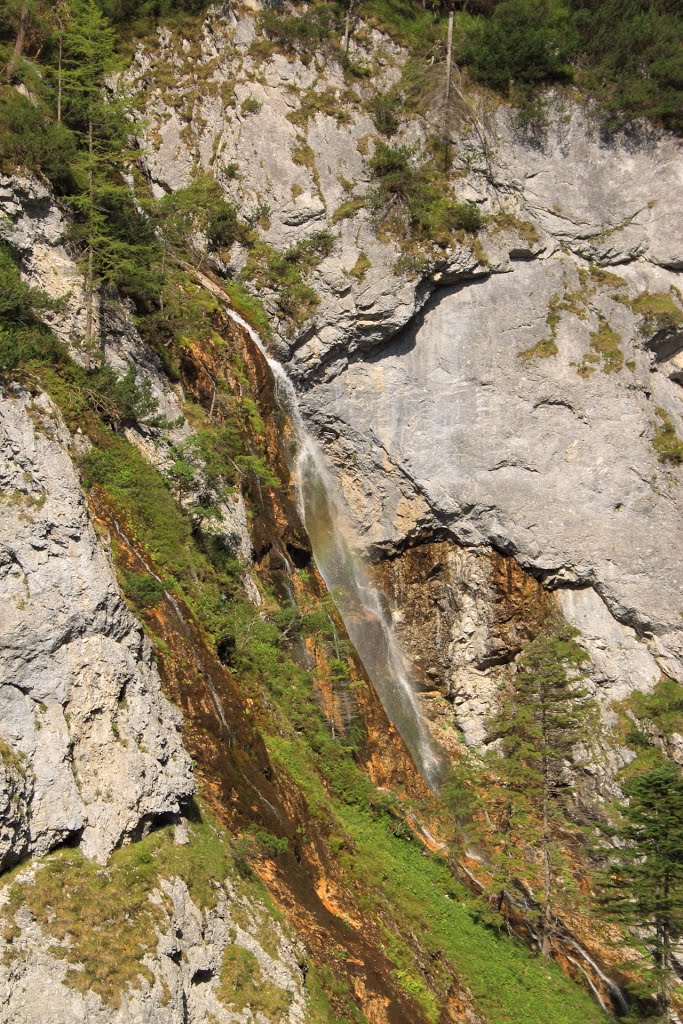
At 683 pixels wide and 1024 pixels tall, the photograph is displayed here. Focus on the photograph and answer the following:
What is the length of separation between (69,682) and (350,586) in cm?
1263

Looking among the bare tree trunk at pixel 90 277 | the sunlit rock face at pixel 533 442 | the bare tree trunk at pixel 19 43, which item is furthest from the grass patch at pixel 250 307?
the bare tree trunk at pixel 19 43

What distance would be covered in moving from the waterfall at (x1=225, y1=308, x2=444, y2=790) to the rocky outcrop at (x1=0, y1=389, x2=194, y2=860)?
413 inches

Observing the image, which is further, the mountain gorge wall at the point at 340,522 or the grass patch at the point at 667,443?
the grass patch at the point at 667,443

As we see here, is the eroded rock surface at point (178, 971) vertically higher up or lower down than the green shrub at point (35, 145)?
lower down

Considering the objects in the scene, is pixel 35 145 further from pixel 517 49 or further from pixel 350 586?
pixel 517 49

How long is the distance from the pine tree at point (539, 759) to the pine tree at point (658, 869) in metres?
1.77

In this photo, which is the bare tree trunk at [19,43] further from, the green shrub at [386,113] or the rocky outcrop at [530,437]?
the green shrub at [386,113]

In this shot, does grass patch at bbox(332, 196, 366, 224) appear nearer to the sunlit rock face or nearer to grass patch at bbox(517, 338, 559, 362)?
the sunlit rock face

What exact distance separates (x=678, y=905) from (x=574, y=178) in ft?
66.8

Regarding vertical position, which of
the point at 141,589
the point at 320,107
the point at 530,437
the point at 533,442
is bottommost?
the point at 141,589

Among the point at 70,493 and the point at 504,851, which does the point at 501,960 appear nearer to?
the point at 504,851

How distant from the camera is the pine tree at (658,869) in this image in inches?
573

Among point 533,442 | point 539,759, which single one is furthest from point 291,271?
point 539,759

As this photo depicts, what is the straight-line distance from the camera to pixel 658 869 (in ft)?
47.9
